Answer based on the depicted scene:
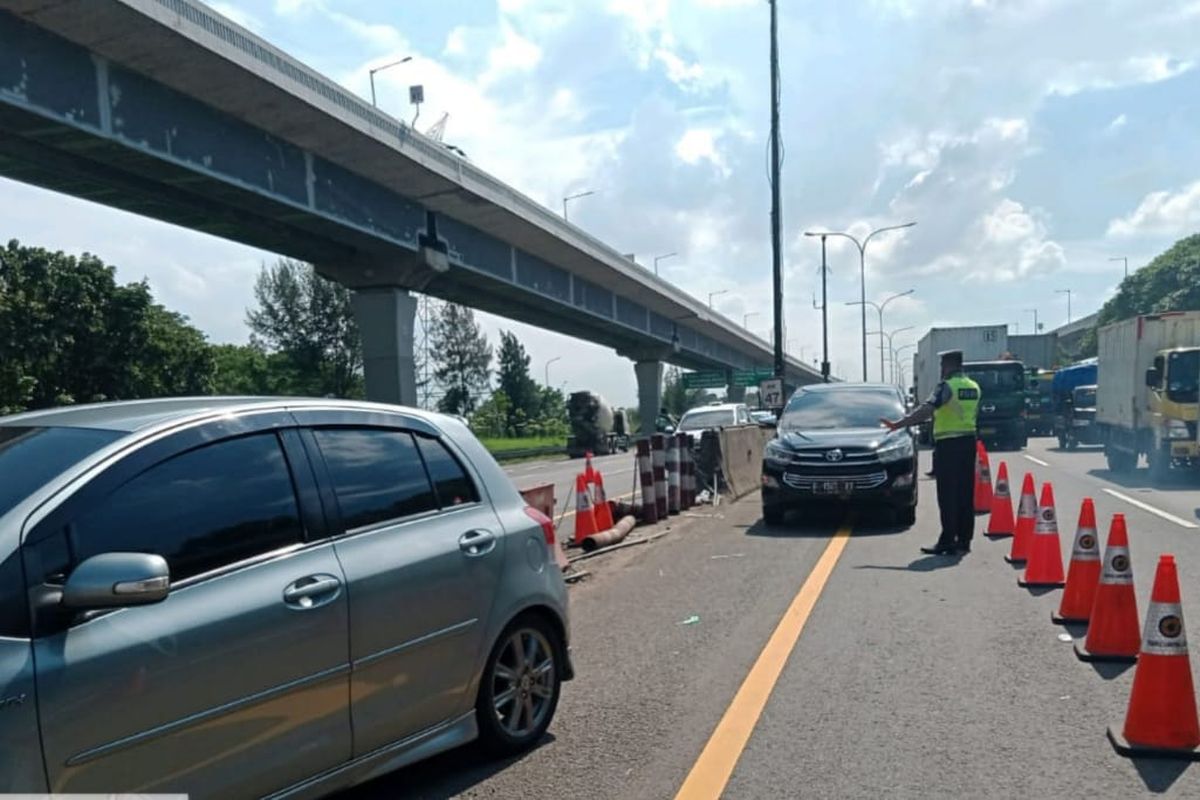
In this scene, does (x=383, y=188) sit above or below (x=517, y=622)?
above

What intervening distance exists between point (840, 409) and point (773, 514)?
6.71 feet

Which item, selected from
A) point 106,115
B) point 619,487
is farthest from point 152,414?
point 619,487

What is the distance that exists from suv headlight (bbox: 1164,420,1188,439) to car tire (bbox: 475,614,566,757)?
1712 cm

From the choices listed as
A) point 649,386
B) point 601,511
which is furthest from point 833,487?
point 649,386

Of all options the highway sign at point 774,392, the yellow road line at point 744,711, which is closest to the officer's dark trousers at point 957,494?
the yellow road line at point 744,711

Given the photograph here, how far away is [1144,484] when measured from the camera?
1895 cm

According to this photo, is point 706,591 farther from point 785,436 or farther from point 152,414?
point 152,414

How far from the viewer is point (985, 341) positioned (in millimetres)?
39781

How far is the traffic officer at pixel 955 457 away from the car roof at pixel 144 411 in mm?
7831

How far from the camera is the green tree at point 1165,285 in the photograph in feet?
256

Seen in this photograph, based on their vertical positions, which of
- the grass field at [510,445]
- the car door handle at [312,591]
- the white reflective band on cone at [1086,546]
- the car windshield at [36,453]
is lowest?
the grass field at [510,445]

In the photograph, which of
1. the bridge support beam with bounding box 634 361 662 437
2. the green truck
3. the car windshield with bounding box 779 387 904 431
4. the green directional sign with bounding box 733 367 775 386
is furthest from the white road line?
the green directional sign with bounding box 733 367 775 386

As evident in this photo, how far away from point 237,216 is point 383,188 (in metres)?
3.77

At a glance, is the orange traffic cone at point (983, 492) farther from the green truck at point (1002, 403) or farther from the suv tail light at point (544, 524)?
the green truck at point (1002, 403)
